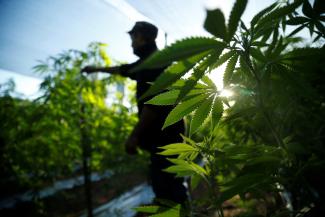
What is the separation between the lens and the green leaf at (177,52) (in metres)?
0.32

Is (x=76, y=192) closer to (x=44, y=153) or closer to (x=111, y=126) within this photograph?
(x=44, y=153)

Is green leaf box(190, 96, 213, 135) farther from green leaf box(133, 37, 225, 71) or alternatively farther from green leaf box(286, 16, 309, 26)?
green leaf box(286, 16, 309, 26)

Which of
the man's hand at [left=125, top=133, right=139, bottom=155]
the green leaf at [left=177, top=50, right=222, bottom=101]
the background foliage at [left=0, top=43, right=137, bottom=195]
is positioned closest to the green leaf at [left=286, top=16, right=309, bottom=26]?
the green leaf at [left=177, top=50, right=222, bottom=101]

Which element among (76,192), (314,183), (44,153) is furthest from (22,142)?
(314,183)

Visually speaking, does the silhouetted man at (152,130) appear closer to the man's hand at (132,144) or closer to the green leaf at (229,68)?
the man's hand at (132,144)

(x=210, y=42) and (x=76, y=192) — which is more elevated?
(x=210, y=42)

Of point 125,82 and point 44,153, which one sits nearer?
point 125,82

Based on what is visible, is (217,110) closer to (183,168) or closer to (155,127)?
(183,168)

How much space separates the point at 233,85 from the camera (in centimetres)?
62

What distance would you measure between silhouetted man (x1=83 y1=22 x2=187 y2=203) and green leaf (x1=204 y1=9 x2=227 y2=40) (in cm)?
130

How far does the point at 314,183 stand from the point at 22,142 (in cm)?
409

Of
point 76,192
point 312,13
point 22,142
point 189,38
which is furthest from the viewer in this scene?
point 76,192

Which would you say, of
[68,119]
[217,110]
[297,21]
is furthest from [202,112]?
[68,119]

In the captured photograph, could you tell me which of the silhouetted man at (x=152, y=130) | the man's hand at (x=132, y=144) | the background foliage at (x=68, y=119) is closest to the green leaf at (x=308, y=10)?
the silhouetted man at (x=152, y=130)
